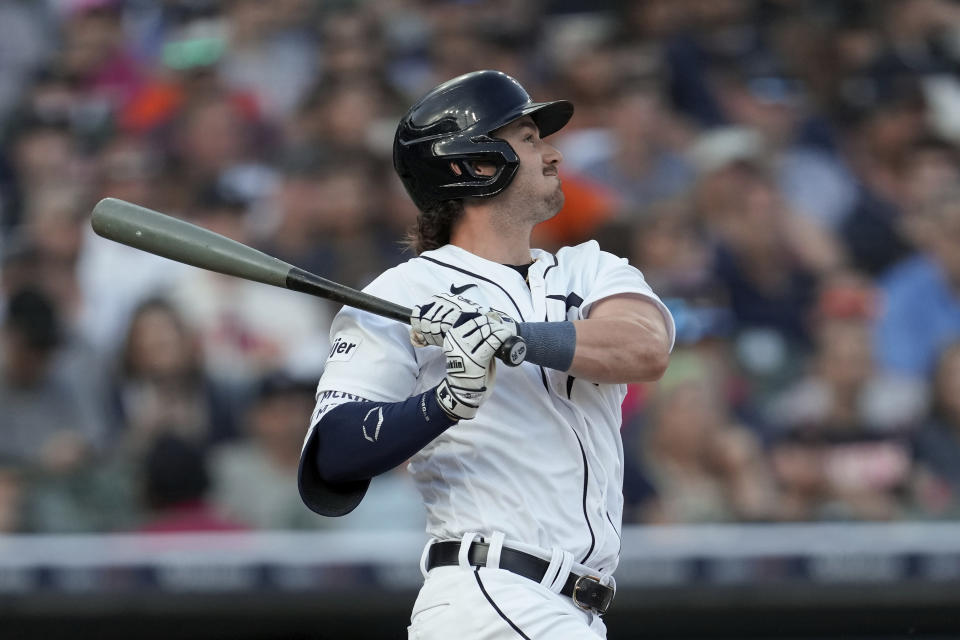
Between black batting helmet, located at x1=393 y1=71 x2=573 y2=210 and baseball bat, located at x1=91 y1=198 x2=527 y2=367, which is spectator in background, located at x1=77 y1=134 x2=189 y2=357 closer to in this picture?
baseball bat, located at x1=91 y1=198 x2=527 y2=367

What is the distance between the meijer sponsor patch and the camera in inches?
98.1

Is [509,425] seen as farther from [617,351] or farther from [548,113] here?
[548,113]

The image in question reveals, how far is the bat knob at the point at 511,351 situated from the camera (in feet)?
7.39

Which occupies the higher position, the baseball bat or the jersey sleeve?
the baseball bat

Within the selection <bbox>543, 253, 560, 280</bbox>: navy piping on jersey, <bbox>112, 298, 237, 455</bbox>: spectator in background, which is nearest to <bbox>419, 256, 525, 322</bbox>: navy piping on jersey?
<bbox>543, 253, 560, 280</bbox>: navy piping on jersey

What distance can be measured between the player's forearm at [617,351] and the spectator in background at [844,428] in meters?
2.74

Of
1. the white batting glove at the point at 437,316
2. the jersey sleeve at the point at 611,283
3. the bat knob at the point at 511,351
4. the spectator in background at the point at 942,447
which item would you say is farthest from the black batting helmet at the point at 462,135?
the spectator in background at the point at 942,447

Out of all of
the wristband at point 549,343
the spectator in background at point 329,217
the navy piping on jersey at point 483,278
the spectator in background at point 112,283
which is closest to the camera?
the wristband at point 549,343

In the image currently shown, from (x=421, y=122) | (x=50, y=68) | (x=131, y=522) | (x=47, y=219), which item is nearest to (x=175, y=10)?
(x=50, y=68)

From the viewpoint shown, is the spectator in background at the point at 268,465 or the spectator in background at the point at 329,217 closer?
the spectator in background at the point at 268,465

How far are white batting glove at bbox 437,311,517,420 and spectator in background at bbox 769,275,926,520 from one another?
3.04 m

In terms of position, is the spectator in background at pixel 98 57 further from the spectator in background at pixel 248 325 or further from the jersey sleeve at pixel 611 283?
the jersey sleeve at pixel 611 283

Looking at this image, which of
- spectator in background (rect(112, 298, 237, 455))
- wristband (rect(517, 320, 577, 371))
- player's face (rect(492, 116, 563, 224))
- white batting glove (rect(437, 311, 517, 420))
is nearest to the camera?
white batting glove (rect(437, 311, 517, 420))

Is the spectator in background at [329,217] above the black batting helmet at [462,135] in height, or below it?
below
